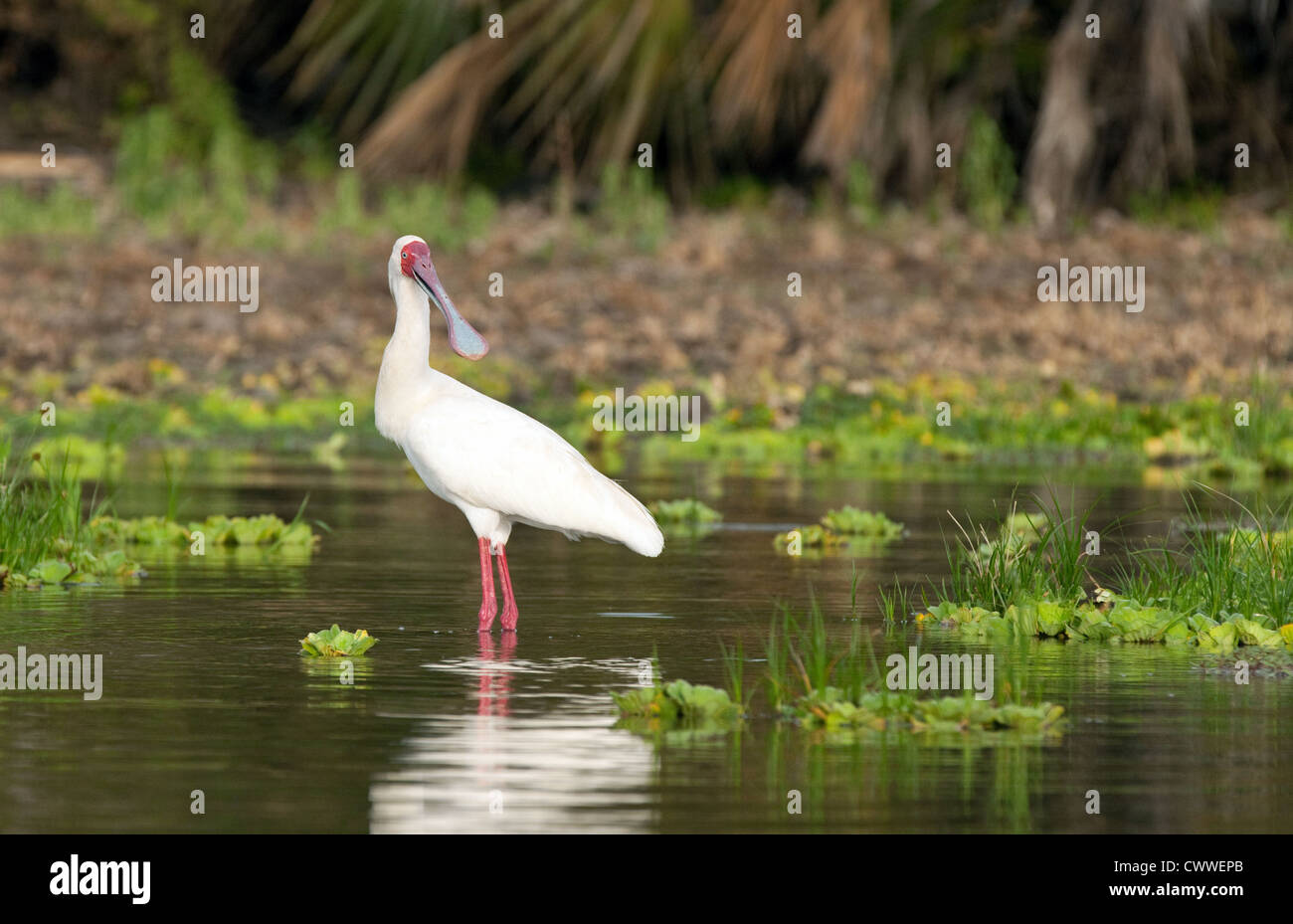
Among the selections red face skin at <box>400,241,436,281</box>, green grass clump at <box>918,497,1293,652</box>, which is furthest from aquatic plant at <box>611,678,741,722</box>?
red face skin at <box>400,241,436,281</box>

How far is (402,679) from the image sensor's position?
353 inches

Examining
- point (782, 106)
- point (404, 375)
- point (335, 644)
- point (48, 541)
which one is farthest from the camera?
point (782, 106)

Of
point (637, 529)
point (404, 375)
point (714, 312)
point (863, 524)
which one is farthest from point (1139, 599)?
point (714, 312)

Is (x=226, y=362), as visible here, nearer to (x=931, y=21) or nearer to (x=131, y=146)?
(x=131, y=146)

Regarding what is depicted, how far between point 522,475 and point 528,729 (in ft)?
8.94

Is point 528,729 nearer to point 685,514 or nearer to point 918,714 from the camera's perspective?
point 918,714

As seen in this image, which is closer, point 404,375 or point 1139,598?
point 1139,598

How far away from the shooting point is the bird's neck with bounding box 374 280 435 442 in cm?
1084

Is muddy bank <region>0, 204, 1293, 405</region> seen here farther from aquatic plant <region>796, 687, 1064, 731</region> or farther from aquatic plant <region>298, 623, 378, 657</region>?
aquatic plant <region>796, 687, 1064, 731</region>

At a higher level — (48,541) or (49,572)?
(48,541)

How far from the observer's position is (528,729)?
7.91 metres

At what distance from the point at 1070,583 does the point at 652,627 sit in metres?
1.75
